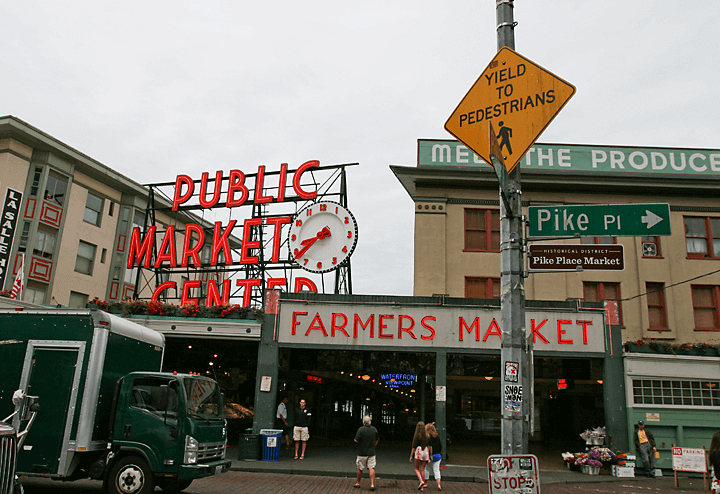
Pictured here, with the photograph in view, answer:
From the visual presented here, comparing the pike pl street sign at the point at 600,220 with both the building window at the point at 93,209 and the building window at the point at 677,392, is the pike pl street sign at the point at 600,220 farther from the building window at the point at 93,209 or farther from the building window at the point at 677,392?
the building window at the point at 93,209

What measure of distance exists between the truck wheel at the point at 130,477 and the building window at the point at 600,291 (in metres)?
19.5

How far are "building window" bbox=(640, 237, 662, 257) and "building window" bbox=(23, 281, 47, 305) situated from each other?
1266 inches

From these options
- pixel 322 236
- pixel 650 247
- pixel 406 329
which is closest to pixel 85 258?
pixel 322 236

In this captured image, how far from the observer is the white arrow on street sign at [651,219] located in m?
6.67

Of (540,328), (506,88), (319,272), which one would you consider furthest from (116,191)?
(506,88)

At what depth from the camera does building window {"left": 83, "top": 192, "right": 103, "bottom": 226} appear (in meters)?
37.3

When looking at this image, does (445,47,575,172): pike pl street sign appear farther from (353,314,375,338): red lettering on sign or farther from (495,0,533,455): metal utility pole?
(353,314,375,338): red lettering on sign

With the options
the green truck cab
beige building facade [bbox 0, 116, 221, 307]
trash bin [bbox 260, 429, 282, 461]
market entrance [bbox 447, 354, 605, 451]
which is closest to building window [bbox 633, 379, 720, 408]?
market entrance [bbox 447, 354, 605, 451]

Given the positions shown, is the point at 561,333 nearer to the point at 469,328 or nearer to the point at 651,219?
the point at 469,328

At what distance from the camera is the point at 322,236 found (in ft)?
84.4

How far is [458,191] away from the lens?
25141 millimetres

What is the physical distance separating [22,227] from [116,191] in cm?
817

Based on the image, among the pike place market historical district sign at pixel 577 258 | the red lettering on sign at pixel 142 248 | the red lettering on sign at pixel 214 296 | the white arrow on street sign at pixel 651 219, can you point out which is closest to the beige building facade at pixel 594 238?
the red lettering on sign at pixel 214 296

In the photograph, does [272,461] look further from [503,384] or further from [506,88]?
[506,88]
